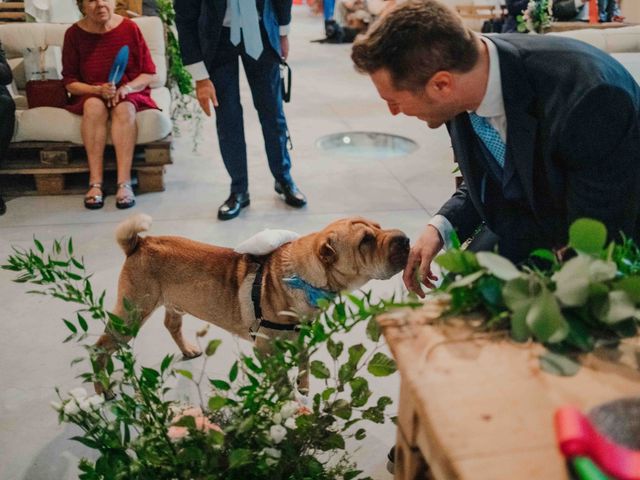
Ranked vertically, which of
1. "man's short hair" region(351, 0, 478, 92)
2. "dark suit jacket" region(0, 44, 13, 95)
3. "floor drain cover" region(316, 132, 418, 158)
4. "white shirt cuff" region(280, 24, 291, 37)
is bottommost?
"floor drain cover" region(316, 132, 418, 158)

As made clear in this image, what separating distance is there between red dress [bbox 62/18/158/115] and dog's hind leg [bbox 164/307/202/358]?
2.27 meters

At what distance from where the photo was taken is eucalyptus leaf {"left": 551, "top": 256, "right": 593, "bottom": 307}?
97 cm

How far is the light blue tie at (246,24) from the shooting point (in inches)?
144

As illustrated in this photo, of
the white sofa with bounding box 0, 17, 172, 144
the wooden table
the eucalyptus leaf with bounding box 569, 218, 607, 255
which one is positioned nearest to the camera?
the wooden table

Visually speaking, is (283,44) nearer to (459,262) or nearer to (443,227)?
(443,227)

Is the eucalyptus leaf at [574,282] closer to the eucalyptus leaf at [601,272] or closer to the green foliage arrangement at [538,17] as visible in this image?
the eucalyptus leaf at [601,272]

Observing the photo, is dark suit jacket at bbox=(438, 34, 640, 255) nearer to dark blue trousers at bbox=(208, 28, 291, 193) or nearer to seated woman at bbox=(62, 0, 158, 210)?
dark blue trousers at bbox=(208, 28, 291, 193)

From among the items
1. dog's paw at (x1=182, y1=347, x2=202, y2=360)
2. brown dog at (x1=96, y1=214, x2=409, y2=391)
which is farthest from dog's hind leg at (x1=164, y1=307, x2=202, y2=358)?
brown dog at (x1=96, y1=214, x2=409, y2=391)

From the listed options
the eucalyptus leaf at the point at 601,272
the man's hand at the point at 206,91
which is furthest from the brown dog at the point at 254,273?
the man's hand at the point at 206,91

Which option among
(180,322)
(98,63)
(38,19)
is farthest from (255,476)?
(38,19)

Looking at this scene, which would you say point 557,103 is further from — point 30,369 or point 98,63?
point 98,63

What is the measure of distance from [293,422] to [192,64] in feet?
9.07

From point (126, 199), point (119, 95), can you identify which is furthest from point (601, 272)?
point (119, 95)

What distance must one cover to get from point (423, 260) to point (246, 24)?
2.28 meters
